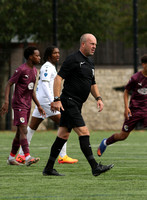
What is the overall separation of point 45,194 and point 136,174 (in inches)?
85.4

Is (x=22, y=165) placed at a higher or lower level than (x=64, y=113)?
lower

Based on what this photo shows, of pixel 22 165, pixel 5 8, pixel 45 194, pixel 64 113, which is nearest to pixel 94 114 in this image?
pixel 5 8

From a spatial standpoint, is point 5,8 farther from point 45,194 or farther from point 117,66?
point 45,194

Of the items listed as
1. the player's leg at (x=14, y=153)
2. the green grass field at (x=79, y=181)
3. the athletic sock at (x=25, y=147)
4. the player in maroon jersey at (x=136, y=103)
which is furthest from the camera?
the player in maroon jersey at (x=136, y=103)

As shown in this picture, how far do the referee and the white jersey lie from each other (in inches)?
91.3

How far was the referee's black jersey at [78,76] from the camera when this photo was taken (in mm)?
8094

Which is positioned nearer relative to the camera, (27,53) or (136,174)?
A: (136,174)

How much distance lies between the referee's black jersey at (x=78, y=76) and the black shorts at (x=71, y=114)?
78 millimetres

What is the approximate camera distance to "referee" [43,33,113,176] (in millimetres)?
8055

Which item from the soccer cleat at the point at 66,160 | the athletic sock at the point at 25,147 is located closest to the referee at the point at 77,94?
the athletic sock at the point at 25,147

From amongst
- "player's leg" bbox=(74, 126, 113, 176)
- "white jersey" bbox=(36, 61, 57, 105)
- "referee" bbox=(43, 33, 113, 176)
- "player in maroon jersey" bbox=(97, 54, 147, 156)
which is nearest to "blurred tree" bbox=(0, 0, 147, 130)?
"white jersey" bbox=(36, 61, 57, 105)

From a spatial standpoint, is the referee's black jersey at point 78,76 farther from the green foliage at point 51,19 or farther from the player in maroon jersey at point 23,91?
the green foliage at point 51,19

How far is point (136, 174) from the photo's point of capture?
8.56 metres

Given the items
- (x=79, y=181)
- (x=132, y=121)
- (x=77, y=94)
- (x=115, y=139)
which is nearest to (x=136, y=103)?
(x=132, y=121)
